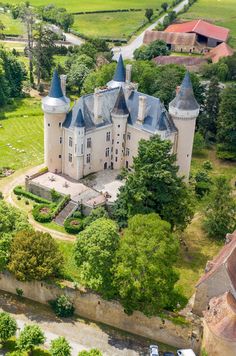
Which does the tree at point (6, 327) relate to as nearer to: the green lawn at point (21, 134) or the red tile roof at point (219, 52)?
the green lawn at point (21, 134)

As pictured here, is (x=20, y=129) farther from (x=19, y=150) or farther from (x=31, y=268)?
(x=31, y=268)

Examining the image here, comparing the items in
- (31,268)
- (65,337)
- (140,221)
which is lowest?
(65,337)

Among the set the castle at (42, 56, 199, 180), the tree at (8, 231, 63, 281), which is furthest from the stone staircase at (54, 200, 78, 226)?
the tree at (8, 231, 63, 281)

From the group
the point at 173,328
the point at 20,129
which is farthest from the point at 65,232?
the point at 20,129

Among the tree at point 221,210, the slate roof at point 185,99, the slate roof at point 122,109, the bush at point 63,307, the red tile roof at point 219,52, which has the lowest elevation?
the bush at point 63,307

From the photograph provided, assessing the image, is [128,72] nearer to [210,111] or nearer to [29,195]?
[210,111]

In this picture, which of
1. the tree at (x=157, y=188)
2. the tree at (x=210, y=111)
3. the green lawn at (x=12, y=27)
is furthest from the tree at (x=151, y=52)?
the tree at (x=157, y=188)
